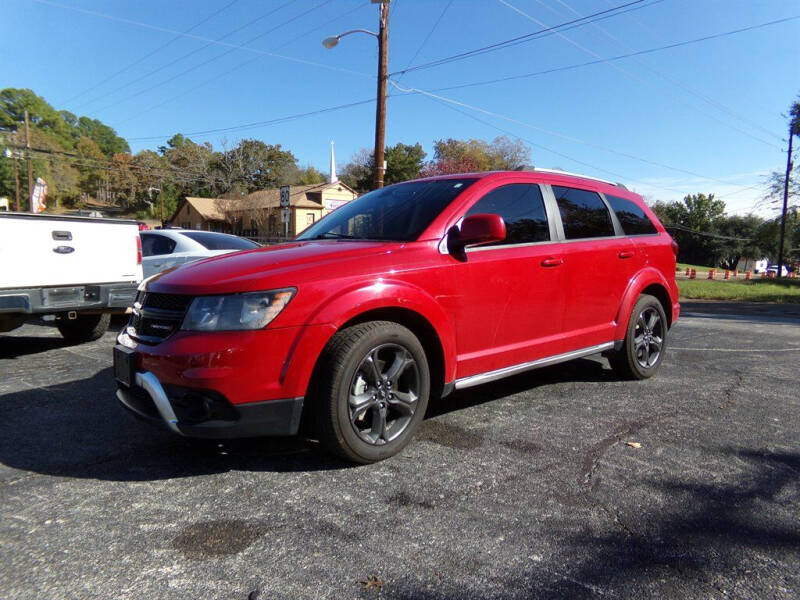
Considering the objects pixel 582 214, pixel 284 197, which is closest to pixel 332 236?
pixel 582 214

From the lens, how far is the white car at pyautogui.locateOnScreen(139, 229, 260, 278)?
8.44 meters

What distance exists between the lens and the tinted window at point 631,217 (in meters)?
4.88

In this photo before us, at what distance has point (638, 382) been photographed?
196 inches

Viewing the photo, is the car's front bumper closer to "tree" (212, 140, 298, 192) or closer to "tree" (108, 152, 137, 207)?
"tree" (212, 140, 298, 192)

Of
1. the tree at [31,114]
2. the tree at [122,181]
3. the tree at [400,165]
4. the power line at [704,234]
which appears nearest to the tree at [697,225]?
the power line at [704,234]

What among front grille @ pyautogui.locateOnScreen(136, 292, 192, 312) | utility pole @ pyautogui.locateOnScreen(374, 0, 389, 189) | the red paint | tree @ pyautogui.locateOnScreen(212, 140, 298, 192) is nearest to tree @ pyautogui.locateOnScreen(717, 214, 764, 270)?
tree @ pyautogui.locateOnScreen(212, 140, 298, 192)

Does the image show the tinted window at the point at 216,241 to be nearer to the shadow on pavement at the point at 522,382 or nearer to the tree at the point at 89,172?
the shadow on pavement at the point at 522,382

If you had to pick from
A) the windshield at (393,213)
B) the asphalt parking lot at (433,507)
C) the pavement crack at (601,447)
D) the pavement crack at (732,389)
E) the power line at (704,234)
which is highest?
the power line at (704,234)

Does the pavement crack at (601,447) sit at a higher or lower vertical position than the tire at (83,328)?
lower

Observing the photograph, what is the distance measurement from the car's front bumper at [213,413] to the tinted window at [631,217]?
3.51 m

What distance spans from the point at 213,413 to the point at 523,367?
87.0 inches

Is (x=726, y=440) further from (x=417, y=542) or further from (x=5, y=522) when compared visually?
(x=5, y=522)

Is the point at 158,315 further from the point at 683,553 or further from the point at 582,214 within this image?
the point at 582,214

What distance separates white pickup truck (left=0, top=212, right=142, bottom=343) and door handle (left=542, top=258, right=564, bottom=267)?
15.5 ft
